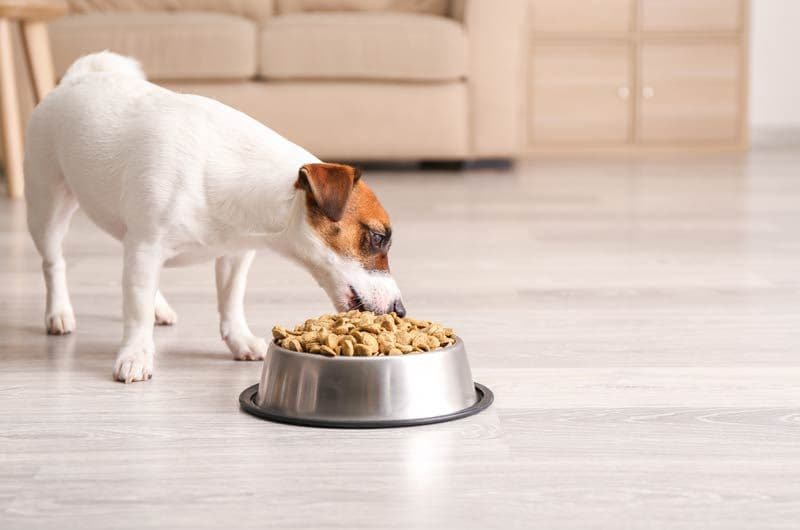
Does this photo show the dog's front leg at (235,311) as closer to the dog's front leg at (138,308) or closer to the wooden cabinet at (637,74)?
the dog's front leg at (138,308)

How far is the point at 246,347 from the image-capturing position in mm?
1987

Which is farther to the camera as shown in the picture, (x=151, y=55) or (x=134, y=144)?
(x=151, y=55)

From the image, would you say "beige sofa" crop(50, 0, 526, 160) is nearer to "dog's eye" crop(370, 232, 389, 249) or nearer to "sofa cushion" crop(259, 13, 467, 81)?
"sofa cushion" crop(259, 13, 467, 81)

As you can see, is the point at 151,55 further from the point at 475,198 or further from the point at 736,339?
the point at 736,339

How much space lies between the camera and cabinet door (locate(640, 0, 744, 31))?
6.39 meters

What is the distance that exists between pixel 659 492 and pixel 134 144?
1036 millimetres

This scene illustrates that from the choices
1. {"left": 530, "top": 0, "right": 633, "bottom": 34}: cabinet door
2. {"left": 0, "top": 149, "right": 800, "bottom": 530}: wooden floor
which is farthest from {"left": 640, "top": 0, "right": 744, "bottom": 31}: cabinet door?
{"left": 0, "top": 149, "right": 800, "bottom": 530}: wooden floor

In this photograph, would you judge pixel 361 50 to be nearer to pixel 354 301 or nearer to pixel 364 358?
pixel 354 301

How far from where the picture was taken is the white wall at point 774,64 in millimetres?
6616

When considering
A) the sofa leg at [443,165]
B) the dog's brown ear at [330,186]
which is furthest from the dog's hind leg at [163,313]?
the sofa leg at [443,165]

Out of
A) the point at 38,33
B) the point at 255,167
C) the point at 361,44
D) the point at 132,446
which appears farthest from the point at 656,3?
the point at 132,446

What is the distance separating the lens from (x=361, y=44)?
4.93 meters

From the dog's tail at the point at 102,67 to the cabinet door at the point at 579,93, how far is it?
4523mm

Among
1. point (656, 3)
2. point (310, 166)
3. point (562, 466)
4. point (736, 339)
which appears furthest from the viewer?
point (656, 3)
